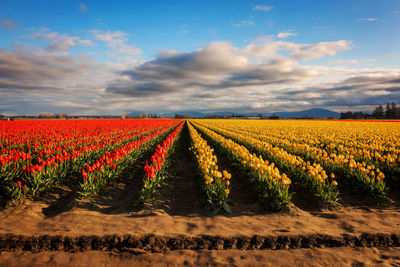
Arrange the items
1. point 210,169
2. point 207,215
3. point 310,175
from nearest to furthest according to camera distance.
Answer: point 207,215, point 310,175, point 210,169

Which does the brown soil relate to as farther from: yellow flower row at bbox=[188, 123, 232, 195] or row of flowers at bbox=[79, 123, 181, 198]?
row of flowers at bbox=[79, 123, 181, 198]

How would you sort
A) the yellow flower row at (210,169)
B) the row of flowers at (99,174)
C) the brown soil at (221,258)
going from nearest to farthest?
the brown soil at (221,258) < the yellow flower row at (210,169) < the row of flowers at (99,174)

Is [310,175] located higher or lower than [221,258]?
higher

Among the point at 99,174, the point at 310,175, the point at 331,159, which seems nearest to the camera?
the point at 310,175

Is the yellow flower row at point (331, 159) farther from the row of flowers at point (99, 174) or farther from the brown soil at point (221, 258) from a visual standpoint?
the row of flowers at point (99, 174)

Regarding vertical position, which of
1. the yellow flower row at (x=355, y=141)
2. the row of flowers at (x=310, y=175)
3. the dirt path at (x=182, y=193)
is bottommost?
the dirt path at (x=182, y=193)

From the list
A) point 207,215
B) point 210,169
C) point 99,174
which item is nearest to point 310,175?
point 210,169

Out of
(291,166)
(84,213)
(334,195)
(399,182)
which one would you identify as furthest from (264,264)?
(399,182)

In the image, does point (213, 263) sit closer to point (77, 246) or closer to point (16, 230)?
point (77, 246)

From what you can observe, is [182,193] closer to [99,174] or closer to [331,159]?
[99,174]

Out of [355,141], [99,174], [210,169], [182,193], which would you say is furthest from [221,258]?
[355,141]

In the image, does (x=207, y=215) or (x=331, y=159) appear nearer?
(x=207, y=215)

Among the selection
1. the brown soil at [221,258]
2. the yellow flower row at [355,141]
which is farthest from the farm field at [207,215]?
the yellow flower row at [355,141]

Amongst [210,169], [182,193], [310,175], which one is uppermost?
[310,175]
